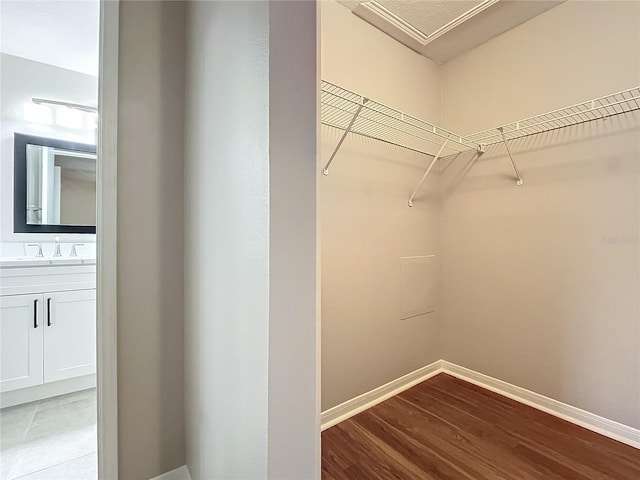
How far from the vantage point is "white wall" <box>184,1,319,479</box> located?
60cm

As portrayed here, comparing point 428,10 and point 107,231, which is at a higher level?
point 428,10

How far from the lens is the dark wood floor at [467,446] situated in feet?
4.37

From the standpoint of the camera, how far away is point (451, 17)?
1744 millimetres

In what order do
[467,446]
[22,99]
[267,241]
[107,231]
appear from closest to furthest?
1. [267,241]
2. [107,231]
3. [467,446]
4. [22,99]

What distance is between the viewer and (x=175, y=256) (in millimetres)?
1254

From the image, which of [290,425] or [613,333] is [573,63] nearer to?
[613,333]

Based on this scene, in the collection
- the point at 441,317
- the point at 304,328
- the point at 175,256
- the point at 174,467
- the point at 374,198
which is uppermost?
the point at 374,198

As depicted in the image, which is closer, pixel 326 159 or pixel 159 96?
pixel 159 96

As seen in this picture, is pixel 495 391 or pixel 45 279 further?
pixel 495 391

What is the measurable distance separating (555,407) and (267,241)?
7.06 feet

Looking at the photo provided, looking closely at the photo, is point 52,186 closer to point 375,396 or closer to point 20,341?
point 20,341

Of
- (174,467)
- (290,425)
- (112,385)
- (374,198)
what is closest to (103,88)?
(112,385)

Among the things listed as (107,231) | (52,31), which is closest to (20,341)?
(107,231)

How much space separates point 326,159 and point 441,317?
5.20 feet
